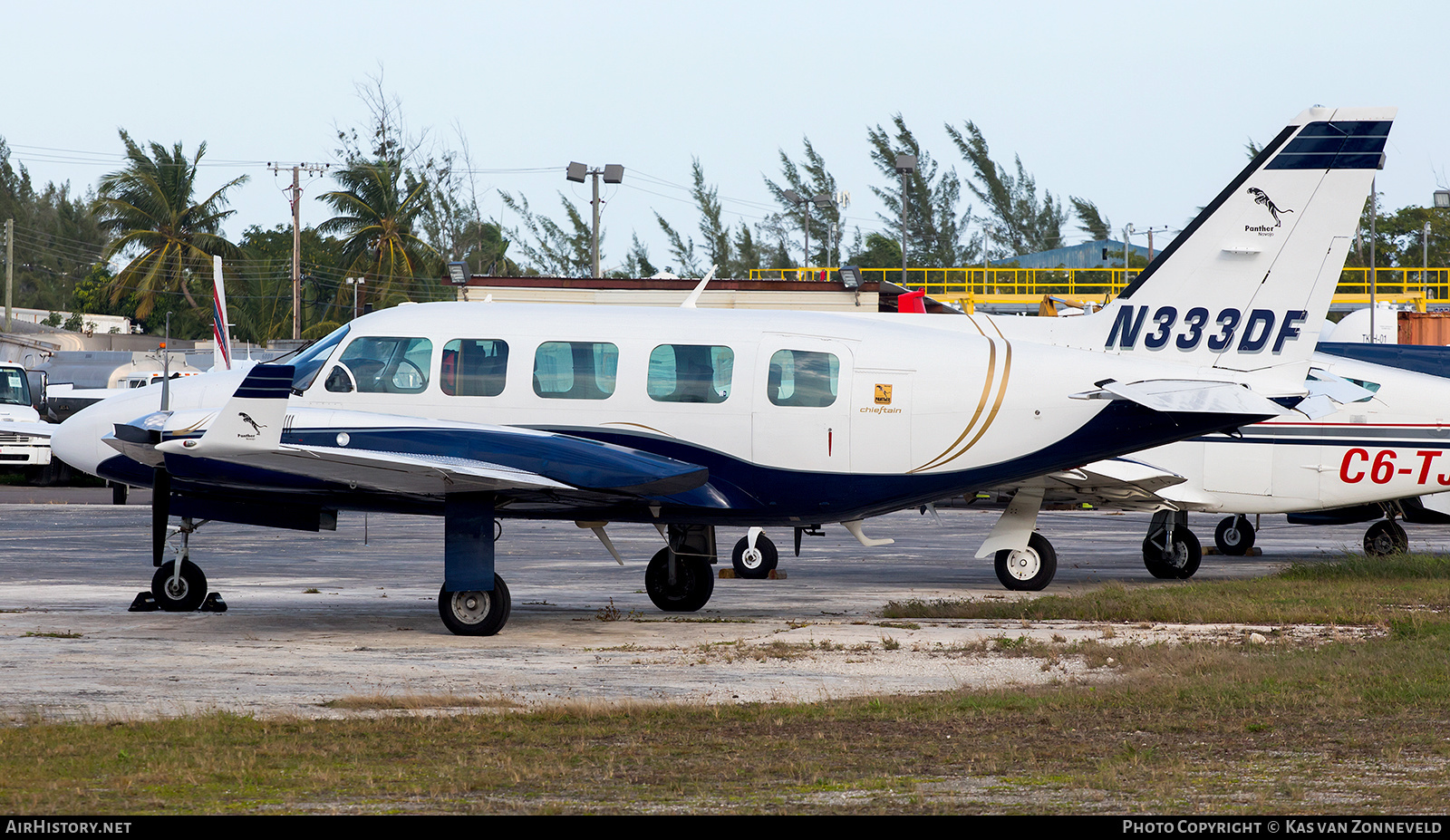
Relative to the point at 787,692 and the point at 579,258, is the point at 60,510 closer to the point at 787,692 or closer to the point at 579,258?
the point at 787,692

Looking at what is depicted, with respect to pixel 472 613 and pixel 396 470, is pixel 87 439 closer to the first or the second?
pixel 396 470

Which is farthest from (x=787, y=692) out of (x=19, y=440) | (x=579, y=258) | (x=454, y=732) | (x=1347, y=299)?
(x=579, y=258)

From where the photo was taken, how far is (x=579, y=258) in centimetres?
6259

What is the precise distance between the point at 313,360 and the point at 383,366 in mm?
704

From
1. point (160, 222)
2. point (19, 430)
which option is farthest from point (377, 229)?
point (19, 430)

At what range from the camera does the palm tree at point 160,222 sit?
204ft

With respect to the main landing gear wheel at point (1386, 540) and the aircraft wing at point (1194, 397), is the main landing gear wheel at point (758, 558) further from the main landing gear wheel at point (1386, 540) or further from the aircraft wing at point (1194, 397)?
the main landing gear wheel at point (1386, 540)

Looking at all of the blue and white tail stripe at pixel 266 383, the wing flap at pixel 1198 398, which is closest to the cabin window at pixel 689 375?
the blue and white tail stripe at pixel 266 383

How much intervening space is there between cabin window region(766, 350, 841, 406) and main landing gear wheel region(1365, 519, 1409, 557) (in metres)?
11.6

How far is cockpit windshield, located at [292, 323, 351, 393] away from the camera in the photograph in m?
13.1

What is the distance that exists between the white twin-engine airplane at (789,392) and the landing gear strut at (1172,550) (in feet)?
18.1

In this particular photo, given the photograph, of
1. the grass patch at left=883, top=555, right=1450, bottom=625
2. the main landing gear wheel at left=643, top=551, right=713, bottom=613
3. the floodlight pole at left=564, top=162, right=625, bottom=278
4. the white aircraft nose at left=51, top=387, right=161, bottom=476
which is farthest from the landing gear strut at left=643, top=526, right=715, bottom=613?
the floodlight pole at left=564, top=162, right=625, bottom=278

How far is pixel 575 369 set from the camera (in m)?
13.0

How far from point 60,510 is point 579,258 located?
3508 centimetres
